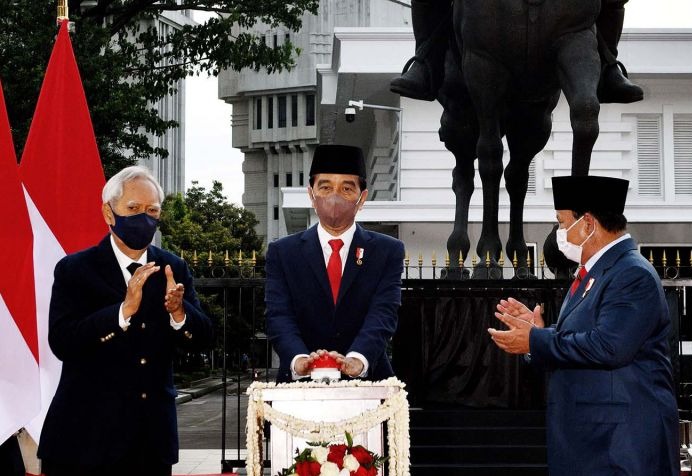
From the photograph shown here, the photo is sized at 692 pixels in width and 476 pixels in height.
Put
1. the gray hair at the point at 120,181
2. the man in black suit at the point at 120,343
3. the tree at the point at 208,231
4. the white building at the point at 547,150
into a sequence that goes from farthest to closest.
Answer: the tree at the point at 208,231 → the white building at the point at 547,150 → the gray hair at the point at 120,181 → the man in black suit at the point at 120,343

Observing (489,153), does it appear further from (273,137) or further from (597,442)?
(273,137)

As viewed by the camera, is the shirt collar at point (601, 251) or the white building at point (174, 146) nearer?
the shirt collar at point (601, 251)

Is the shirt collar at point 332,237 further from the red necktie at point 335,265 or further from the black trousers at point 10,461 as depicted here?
the black trousers at point 10,461

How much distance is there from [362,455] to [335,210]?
4.52 ft

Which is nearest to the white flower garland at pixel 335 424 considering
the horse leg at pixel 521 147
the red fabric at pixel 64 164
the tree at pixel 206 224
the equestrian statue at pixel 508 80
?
the equestrian statue at pixel 508 80

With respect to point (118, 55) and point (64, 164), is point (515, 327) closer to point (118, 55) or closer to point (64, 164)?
point (64, 164)

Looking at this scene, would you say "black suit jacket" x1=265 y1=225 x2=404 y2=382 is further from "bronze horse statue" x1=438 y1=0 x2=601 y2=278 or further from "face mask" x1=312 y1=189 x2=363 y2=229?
"bronze horse statue" x1=438 y1=0 x2=601 y2=278

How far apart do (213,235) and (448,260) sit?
124ft

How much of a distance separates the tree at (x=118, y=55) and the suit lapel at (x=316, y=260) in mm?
10699

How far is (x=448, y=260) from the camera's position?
28.4 ft

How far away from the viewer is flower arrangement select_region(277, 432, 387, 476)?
4.20 m

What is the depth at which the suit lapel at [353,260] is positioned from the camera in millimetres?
5281

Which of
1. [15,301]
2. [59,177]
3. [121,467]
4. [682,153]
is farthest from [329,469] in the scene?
[682,153]

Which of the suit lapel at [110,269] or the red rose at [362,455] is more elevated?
the suit lapel at [110,269]
